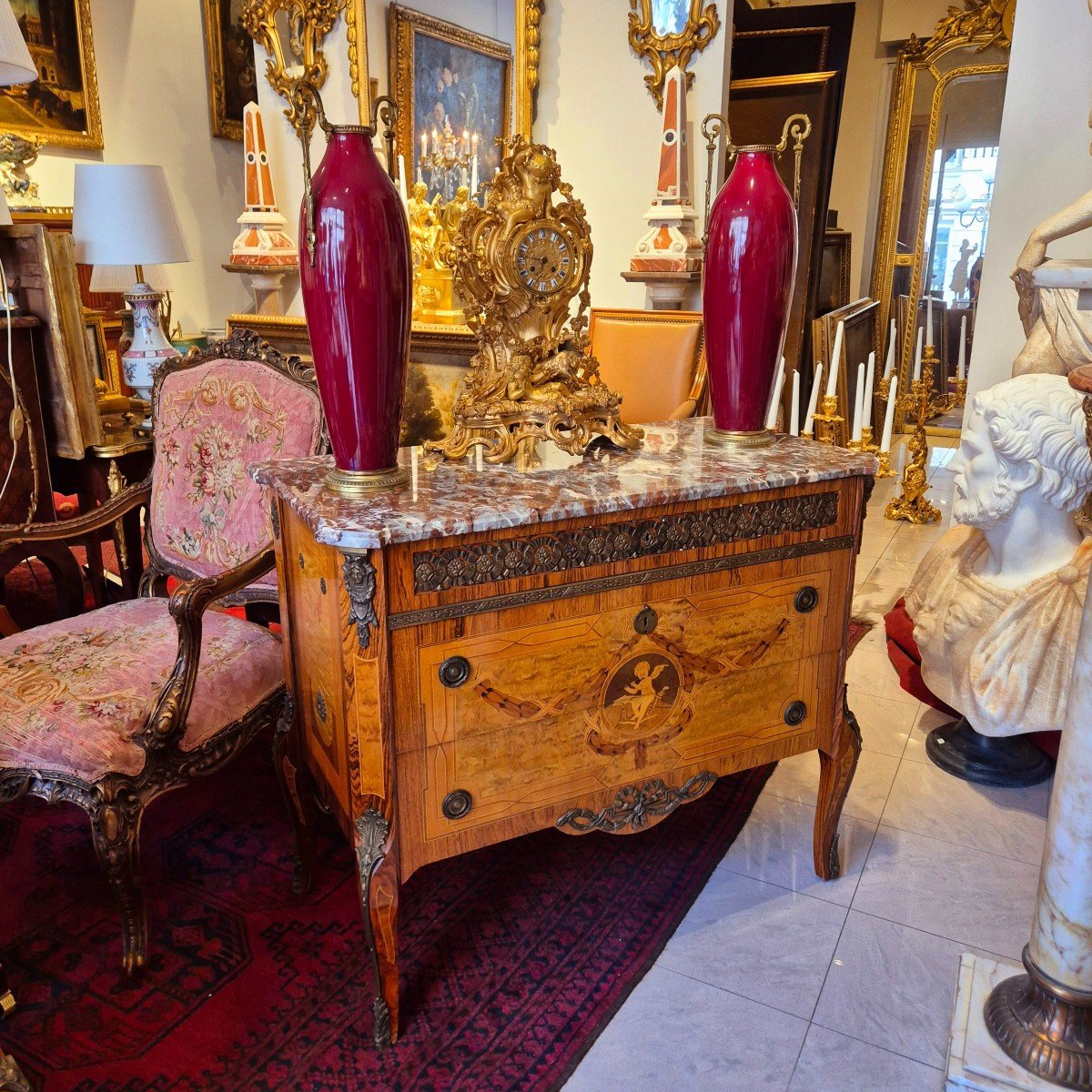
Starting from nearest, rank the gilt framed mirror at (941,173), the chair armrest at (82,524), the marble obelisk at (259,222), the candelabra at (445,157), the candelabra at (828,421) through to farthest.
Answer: the chair armrest at (82,524) < the candelabra at (828,421) < the candelabra at (445,157) < the marble obelisk at (259,222) < the gilt framed mirror at (941,173)

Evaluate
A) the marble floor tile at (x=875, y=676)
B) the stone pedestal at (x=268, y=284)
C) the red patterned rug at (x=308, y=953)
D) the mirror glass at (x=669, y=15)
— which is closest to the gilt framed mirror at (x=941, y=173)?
the mirror glass at (x=669, y=15)

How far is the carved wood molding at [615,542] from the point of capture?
1.44m

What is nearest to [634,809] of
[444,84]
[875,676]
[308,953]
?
[308,953]

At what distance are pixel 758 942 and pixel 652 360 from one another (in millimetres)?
2279

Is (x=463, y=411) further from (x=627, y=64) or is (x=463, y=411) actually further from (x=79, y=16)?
(x=79, y=16)

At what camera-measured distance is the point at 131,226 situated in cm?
318

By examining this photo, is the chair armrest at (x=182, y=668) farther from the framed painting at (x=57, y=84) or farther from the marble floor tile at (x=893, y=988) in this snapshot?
the framed painting at (x=57, y=84)

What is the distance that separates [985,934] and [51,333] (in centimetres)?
298

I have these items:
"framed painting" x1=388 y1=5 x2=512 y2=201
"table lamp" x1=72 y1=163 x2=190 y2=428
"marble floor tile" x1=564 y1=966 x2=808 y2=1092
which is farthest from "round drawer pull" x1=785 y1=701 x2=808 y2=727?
"framed painting" x1=388 y1=5 x2=512 y2=201

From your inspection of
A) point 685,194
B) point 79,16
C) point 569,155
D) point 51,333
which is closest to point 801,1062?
point 51,333

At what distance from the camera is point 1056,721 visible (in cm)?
233

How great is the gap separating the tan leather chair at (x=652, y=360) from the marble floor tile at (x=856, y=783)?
1.39 m

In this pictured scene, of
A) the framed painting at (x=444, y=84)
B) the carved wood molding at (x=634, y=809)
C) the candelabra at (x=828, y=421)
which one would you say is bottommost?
the carved wood molding at (x=634, y=809)

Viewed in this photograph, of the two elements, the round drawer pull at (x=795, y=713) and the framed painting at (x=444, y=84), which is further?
the framed painting at (x=444, y=84)
